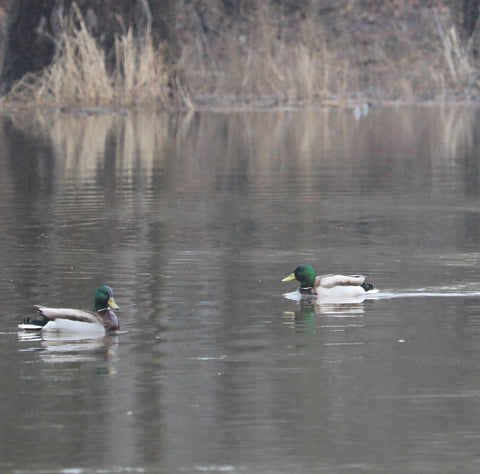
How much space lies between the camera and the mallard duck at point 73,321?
419 inches

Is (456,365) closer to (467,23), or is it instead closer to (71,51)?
(71,51)

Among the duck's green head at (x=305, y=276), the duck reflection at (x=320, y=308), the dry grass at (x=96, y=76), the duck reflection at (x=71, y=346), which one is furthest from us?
the dry grass at (x=96, y=76)

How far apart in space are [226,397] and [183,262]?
207 inches

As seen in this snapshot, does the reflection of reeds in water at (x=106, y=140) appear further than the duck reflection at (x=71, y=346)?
Yes

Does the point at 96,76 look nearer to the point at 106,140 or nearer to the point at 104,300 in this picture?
the point at 106,140

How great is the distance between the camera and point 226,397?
8914mm

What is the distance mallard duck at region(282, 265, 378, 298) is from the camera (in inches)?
474

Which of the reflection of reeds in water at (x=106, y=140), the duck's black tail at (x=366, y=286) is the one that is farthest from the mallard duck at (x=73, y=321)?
the reflection of reeds in water at (x=106, y=140)

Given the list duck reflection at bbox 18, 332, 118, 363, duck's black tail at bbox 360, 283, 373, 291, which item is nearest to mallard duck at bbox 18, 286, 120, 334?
duck reflection at bbox 18, 332, 118, 363

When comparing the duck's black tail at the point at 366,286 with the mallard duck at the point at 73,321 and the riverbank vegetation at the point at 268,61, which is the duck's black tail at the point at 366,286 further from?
the riverbank vegetation at the point at 268,61

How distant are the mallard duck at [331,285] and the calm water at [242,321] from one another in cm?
10

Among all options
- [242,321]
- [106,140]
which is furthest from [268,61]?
[242,321]

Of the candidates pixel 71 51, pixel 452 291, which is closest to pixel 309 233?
pixel 452 291

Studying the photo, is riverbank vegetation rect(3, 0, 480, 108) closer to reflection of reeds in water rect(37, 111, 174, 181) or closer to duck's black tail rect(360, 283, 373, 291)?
reflection of reeds in water rect(37, 111, 174, 181)
